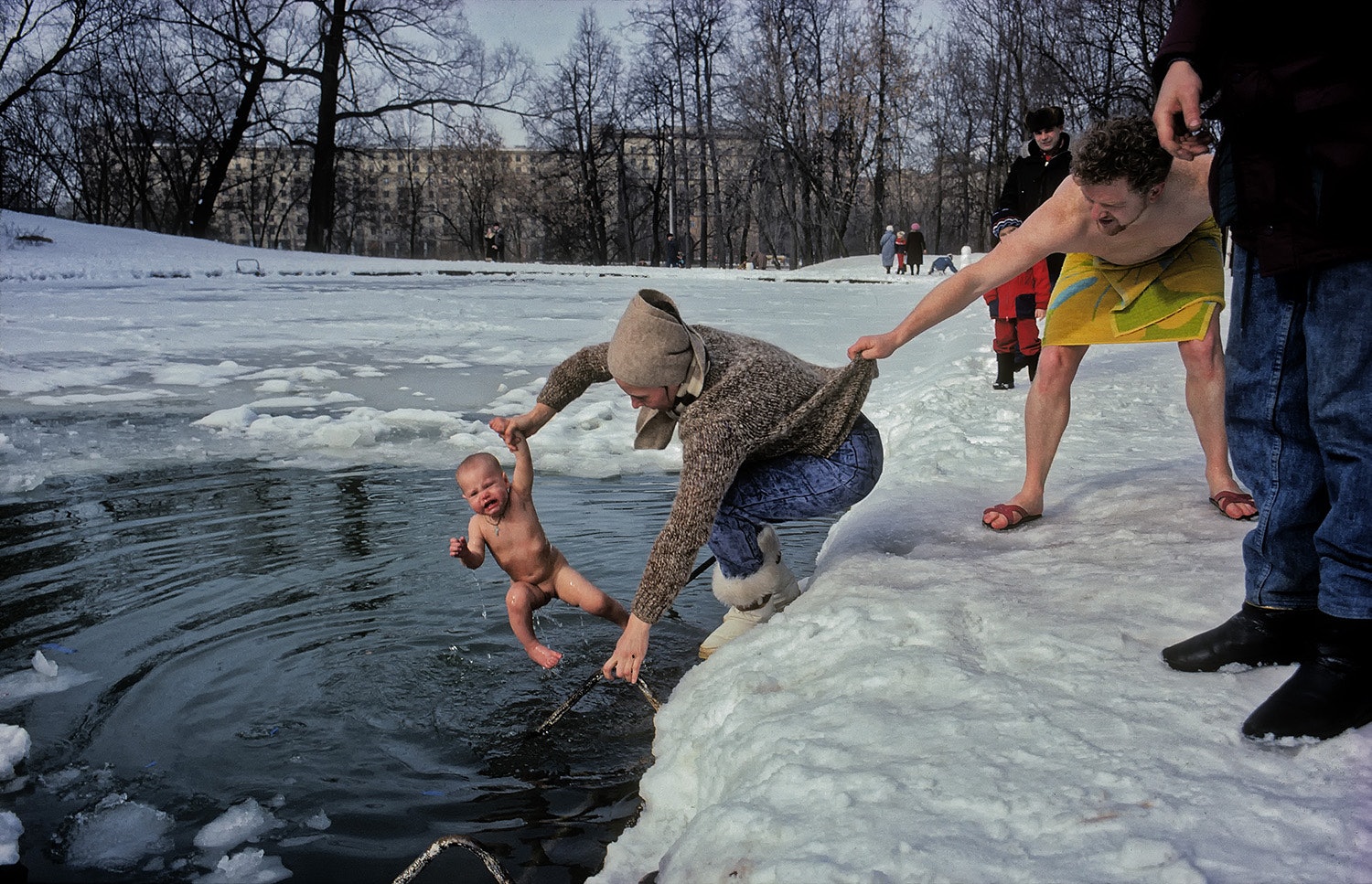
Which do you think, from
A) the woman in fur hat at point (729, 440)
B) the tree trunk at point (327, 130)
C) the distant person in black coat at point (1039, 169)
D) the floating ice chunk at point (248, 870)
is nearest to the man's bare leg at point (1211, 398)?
the woman in fur hat at point (729, 440)

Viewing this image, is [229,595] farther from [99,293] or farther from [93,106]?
[93,106]

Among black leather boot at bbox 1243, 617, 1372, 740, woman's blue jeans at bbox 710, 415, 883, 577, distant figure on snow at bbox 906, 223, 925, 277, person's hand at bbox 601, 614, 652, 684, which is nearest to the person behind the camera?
black leather boot at bbox 1243, 617, 1372, 740

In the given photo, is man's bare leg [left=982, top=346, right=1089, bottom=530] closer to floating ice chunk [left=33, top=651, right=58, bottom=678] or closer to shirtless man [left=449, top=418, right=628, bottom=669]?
shirtless man [left=449, top=418, right=628, bottom=669]

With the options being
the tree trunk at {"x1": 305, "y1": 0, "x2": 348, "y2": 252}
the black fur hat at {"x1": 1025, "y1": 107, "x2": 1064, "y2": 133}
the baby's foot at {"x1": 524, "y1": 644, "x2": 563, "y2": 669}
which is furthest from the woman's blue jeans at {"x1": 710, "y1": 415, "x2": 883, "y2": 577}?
the tree trunk at {"x1": 305, "y1": 0, "x2": 348, "y2": 252}

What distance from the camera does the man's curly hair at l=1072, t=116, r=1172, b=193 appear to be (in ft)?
9.18

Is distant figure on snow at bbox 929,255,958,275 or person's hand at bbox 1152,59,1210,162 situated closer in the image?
person's hand at bbox 1152,59,1210,162

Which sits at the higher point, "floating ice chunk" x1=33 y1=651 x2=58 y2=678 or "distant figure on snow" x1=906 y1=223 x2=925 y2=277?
"distant figure on snow" x1=906 y1=223 x2=925 y2=277

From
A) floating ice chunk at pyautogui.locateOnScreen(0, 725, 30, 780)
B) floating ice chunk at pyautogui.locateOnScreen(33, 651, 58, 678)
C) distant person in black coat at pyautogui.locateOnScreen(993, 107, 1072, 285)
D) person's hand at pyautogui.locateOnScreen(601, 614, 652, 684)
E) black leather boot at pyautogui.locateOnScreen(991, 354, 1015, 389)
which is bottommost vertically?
floating ice chunk at pyautogui.locateOnScreen(0, 725, 30, 780)

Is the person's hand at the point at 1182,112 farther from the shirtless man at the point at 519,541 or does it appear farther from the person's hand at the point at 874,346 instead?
the shirtless man at the point at 519,541

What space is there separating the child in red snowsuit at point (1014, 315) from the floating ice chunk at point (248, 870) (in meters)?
5.59

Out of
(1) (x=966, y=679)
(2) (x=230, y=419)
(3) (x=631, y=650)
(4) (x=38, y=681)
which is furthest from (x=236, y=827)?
(2) (x=230, y=419)

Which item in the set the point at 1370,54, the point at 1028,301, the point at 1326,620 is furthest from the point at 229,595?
the point at 1028,301

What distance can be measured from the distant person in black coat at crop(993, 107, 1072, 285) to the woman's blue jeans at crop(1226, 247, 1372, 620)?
459 cm

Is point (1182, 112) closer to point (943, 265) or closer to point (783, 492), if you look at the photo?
point (783, 492)
